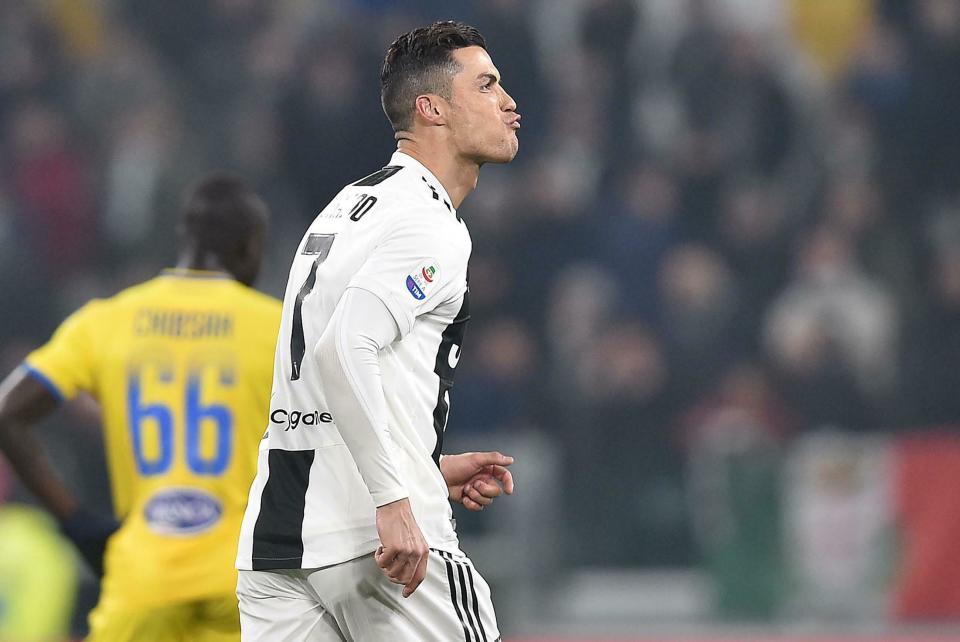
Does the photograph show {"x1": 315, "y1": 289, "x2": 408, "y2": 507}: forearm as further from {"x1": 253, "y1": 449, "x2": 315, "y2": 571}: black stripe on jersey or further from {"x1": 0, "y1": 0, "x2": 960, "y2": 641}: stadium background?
{"x1": 0, "y1": 0, "x2": 960, "y2": 641}: stadium background

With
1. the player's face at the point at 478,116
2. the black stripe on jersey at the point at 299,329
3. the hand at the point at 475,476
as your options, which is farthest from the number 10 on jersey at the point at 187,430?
the player's face at the point at 478,116

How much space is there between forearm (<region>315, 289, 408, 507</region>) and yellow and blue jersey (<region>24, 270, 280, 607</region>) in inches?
59.2

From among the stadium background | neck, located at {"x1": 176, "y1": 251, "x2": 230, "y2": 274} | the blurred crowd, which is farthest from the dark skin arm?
the blurred crowd

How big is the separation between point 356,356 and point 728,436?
20.4ft

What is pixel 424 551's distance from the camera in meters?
3.06

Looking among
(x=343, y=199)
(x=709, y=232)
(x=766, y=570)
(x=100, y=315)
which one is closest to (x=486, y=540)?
(x=766, y=570)

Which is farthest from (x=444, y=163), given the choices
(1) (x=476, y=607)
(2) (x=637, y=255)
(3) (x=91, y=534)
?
(2) (x=637, y=255)

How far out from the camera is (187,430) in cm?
454

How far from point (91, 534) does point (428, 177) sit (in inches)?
70.2

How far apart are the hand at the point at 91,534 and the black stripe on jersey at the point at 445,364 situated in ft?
5.27

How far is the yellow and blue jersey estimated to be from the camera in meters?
4.50

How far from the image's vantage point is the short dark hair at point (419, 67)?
3.54m

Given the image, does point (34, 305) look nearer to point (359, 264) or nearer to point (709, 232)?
point (709, 232)

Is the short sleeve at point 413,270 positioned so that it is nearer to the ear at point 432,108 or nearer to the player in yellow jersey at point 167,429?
the ear at point 432,108
